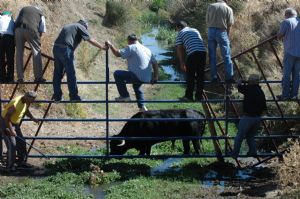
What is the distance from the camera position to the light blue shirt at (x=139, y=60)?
13.7m

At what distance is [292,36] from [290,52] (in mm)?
318

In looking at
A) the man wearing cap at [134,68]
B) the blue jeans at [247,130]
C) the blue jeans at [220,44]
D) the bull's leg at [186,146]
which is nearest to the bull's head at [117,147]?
the bull's leg at [186,146]

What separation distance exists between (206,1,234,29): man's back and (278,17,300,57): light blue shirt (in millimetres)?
1100

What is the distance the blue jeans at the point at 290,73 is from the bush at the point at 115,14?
24457 mm

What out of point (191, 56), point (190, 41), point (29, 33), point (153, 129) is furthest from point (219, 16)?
point (29, 33)

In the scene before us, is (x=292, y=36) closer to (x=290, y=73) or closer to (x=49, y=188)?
(x=290, y=73)

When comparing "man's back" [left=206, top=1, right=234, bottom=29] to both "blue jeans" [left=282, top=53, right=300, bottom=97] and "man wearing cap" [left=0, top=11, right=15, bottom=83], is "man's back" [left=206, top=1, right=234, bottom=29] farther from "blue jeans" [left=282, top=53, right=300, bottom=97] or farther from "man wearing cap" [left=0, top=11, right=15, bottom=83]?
"man wearing cap" [left=0, top=11, right=15, bottom=83]

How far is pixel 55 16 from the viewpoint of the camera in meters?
30.9

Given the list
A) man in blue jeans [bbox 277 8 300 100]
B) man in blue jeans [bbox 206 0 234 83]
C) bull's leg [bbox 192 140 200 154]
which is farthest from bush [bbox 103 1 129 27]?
man in blue jeans [bbox 277 8 300 100]

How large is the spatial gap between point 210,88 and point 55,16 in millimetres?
8746

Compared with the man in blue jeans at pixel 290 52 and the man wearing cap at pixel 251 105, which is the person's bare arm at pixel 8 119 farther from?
the man in blue jeans at pixel 290 52

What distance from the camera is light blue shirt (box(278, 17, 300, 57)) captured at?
1350 cm

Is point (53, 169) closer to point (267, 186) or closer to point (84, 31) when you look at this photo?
point (84, 31)

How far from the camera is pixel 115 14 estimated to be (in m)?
37.8
